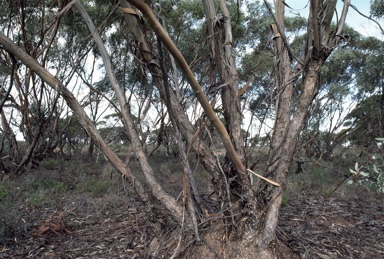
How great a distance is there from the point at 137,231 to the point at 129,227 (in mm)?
346

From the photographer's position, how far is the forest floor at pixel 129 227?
3361 mm

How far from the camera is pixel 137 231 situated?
3.83 metres

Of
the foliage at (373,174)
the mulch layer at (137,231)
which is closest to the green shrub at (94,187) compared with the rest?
the mulch layer at (137,231)

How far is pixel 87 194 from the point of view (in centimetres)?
660

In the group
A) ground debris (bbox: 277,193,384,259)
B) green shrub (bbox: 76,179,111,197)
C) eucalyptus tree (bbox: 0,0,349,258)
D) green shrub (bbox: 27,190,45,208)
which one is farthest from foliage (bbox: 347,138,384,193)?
green shrub (bbox: 27,190,45,208)

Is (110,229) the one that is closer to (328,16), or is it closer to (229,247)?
(229,247)

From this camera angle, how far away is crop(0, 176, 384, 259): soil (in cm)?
332

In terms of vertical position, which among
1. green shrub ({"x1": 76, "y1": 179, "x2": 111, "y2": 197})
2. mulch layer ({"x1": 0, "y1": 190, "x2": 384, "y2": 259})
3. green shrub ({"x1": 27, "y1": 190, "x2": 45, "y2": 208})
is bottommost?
mulch layer ({"x1": 0, "y1": 190, "x2": 384, "y2": 259})

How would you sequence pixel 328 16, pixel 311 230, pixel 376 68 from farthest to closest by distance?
1. pixel 376 68
2. pixel 311 230
3. pixel 328 16

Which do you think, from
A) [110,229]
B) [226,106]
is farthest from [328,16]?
[110,229]

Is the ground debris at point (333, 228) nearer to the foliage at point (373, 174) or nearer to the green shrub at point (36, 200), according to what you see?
the foliage at point (373, 174)

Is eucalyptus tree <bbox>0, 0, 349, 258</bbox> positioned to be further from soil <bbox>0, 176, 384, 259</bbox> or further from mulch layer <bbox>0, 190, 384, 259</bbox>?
mulch layer <bbox>0, 190, 384, 259</bbox>

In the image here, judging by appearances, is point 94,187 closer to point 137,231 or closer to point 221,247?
point 137,231

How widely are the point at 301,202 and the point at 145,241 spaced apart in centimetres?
279
